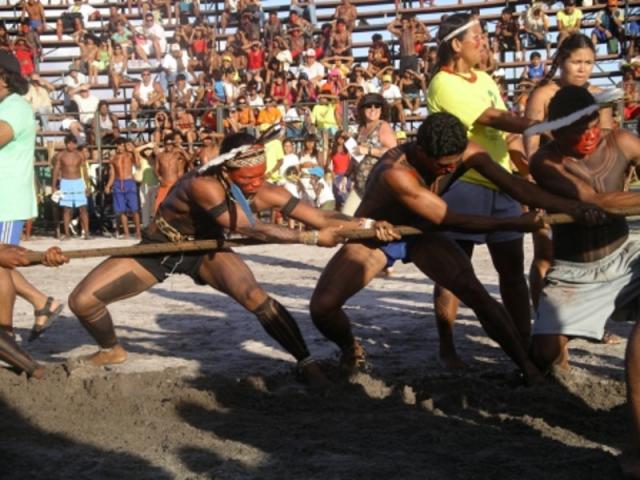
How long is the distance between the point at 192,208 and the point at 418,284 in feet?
14.2

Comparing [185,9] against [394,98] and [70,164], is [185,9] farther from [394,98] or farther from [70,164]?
[394,98]

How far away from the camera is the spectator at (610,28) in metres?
20.3

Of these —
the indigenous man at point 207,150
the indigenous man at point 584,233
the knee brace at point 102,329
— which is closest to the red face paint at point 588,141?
the indigenous man at point 584,233

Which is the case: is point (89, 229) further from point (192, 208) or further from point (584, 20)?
point (192, 208)

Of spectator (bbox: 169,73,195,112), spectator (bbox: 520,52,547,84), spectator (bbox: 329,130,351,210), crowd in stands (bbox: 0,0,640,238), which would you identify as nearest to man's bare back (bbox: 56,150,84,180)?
crowd in stands (bbox: 0,0,640,238)

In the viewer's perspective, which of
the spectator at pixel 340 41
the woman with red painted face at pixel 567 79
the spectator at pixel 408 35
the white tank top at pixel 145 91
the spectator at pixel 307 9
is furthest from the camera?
the spectator at pixel 307 9

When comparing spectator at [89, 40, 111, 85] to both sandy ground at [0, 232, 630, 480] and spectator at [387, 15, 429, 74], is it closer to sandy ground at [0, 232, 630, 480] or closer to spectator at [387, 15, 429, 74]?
spectator at [387, 15, 429, 74]

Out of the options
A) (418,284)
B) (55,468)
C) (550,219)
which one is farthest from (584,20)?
(55,468)

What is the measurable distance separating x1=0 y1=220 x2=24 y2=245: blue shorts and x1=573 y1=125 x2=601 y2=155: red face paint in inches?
141

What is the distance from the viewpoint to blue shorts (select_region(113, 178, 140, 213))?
58.3 feet

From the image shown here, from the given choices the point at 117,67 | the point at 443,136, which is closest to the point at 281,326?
the point at 443,136

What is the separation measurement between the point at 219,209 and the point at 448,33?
1.75 metres

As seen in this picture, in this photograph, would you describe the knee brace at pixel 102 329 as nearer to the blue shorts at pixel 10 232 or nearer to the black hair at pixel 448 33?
the blue shorts at pixel 10 232

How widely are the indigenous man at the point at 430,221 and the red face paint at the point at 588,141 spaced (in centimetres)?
28
